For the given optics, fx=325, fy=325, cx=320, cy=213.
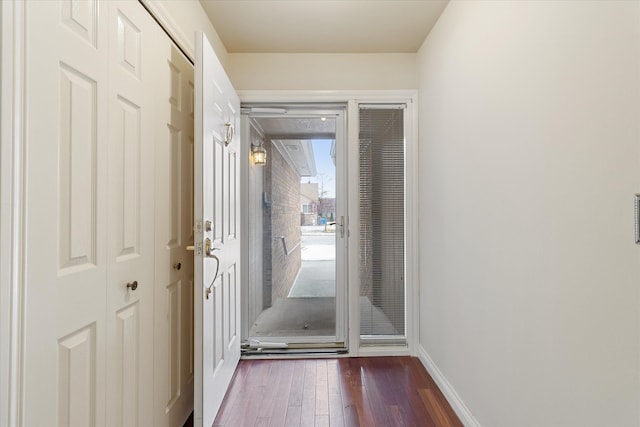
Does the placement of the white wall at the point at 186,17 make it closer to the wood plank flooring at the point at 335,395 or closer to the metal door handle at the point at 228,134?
the metal door handle at the point at 228,134

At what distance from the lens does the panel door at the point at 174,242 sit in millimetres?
1490

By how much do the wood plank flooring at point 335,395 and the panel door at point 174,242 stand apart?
375mm

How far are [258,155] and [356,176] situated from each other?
87cm

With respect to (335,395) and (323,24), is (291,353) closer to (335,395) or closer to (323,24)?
(335,395)

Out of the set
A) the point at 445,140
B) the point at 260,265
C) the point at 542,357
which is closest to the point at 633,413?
the point at 542,357

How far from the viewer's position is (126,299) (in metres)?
1.23

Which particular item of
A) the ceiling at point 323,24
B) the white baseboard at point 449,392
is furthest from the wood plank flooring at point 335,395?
the ceiling at point 323,24

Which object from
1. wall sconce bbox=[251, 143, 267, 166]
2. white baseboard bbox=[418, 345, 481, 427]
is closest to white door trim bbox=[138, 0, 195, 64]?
wall sconce bbox=[251, 143, 267, 166]

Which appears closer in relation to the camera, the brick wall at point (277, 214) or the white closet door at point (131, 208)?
the white closet door at point (131, 208)

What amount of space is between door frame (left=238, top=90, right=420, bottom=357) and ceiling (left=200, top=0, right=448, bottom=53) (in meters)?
0.33

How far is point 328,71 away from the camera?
2.57m

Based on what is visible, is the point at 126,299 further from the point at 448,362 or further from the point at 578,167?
the point at 448,362

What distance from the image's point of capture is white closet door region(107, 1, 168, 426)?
116 cm

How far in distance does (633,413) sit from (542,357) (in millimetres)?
327
